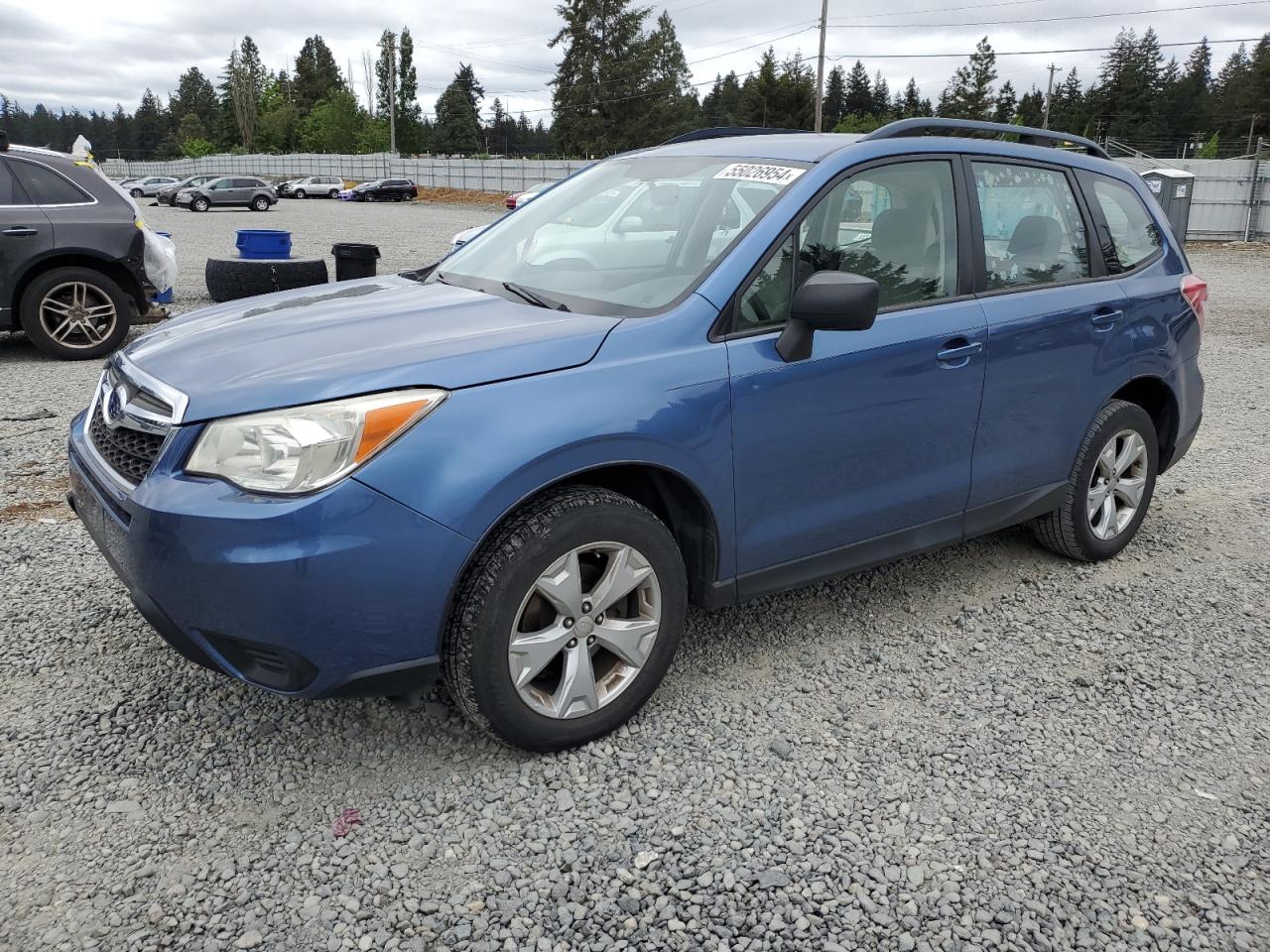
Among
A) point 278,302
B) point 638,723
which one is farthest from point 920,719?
point 278,302

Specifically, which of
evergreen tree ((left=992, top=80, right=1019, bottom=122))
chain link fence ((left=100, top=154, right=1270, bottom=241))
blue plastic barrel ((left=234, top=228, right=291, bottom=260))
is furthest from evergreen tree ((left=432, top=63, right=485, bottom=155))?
blue plastic barrel ((left=234, top=228, right=291, bottom=260))

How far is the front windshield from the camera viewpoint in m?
3.34

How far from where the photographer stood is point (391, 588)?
2.59 meters

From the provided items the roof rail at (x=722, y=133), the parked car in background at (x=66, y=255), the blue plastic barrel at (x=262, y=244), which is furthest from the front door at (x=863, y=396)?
the blue plastic barrel at (x=262, y=244)

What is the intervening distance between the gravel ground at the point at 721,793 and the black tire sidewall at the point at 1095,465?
1.08 ft

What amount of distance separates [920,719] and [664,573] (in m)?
1.00

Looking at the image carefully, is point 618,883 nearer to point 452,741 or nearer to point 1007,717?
point 452,741

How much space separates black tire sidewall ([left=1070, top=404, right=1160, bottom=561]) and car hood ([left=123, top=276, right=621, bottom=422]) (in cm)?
241

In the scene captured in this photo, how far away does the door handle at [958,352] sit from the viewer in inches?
144

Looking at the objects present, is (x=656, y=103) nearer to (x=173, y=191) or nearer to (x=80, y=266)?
(x=173, y=191)

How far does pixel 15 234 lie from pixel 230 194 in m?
37.4

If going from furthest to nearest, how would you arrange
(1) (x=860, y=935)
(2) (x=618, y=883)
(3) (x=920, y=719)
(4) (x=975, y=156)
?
(4) (x=975, y=156), (3) (x=920, y=719), (2) (x=618, y=883), (1) (x=860, y=935)

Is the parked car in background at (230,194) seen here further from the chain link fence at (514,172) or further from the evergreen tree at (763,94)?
the evergreen tree at (763,94)

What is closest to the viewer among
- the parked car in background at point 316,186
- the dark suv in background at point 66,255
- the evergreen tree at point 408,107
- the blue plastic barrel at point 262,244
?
the dark suv in background at point 66,255
